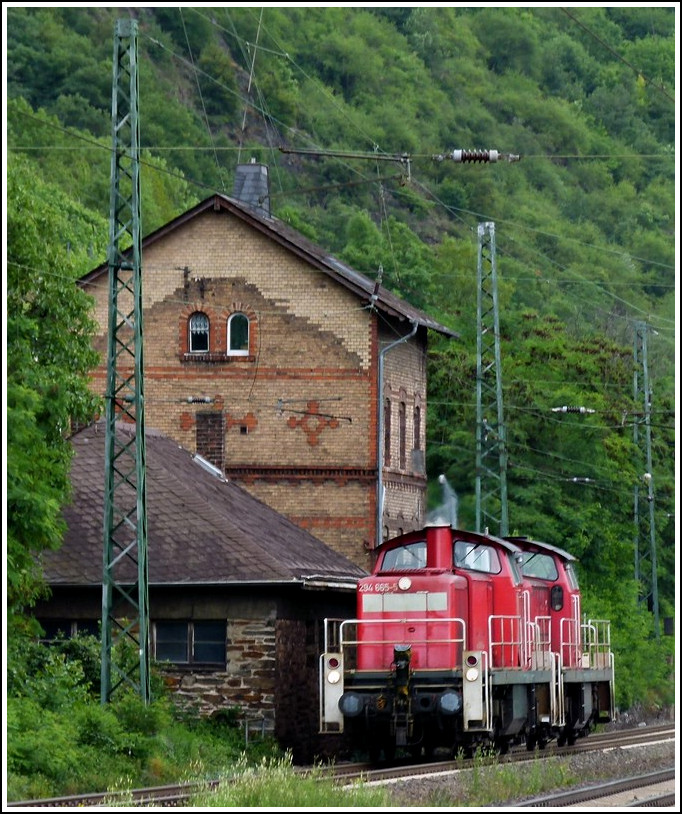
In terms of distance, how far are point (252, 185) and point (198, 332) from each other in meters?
5.57

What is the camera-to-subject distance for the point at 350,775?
2233 centimetres

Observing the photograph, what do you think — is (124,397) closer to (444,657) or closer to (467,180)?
(444,657)

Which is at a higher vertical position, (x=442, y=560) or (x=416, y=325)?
(x=416, y=325)

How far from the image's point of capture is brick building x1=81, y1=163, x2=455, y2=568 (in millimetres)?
41719

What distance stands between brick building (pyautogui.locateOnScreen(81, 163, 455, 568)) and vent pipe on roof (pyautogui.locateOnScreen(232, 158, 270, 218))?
267 centimetres

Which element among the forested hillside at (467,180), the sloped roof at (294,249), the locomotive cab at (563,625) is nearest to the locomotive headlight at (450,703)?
the locomotive cab at (563,625)

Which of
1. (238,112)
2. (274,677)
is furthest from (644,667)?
(238,112)

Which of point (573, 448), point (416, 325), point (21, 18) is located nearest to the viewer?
point (416, 325)

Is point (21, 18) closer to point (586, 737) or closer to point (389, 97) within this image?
point (389, 97)

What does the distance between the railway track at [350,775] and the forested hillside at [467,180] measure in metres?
8.33

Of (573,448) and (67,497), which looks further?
(573,448)

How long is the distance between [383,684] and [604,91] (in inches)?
5470

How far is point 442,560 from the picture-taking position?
84.0ft

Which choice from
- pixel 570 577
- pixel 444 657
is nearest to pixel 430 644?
pixel 444 657
